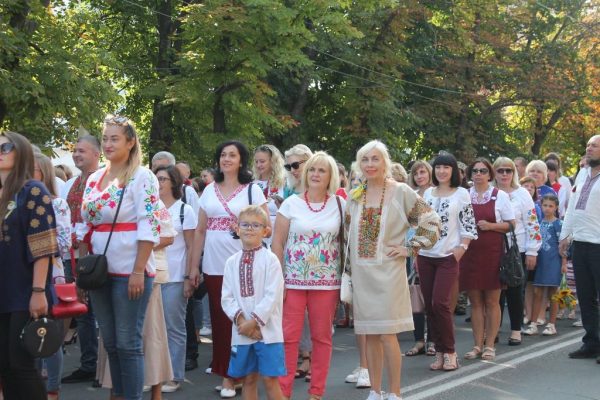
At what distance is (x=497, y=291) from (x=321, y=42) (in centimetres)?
1647

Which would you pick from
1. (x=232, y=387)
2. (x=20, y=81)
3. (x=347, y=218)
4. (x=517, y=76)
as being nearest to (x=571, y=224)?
(x=347, y=218)

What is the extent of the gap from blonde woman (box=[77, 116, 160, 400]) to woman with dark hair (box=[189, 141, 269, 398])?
152 cm

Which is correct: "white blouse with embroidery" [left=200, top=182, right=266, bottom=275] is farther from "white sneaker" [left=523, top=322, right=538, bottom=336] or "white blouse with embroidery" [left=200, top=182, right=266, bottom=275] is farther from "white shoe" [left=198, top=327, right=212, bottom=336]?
"white sneaker" [left=523, top=322, right=538, bottom=336]

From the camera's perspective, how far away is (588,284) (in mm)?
9547

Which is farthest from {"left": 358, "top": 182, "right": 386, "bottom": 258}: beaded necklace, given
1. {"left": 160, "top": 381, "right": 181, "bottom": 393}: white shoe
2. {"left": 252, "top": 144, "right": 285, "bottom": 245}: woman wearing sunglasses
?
{"left": 160, "top": 381, "right": 181, "bottom": 393}: white shoe

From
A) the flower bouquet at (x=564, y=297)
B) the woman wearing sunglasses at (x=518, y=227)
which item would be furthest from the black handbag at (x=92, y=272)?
the flower bouquet at (x=564, y=297)

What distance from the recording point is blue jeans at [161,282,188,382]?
796 cm

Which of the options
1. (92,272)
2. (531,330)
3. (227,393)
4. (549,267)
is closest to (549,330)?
(531,330)

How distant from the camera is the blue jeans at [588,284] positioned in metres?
9.34

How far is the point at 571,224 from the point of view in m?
9.70

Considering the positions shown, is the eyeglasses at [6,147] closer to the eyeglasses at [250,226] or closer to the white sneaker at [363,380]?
the eyeglasses at [250,226]

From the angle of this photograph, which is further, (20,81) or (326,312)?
(20,81)

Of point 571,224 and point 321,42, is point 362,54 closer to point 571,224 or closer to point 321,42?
point 321,42

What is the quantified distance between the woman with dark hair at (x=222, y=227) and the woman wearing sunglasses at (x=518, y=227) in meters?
3.71
